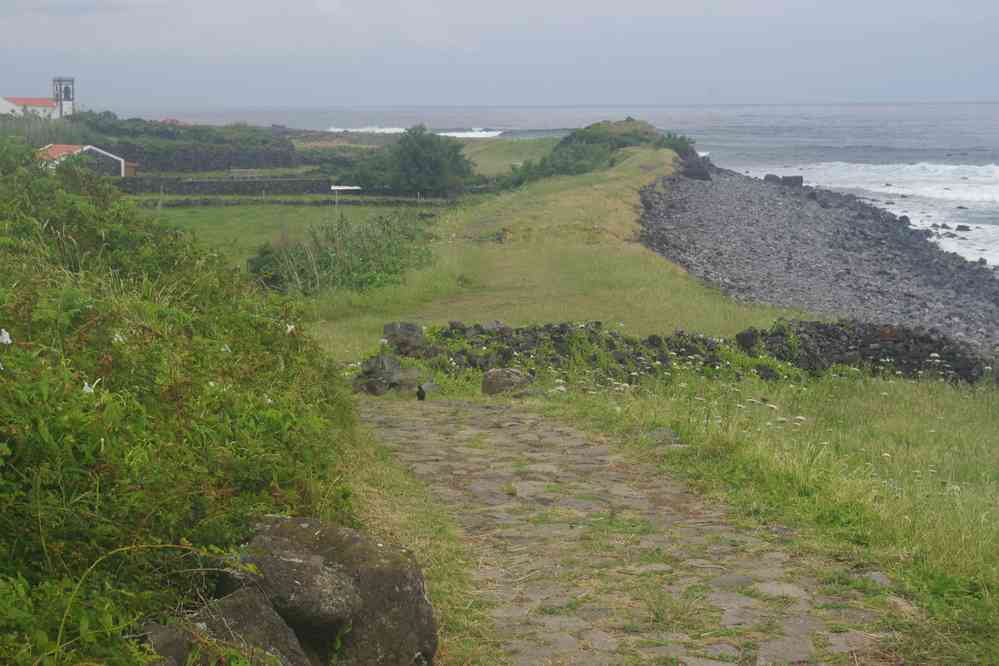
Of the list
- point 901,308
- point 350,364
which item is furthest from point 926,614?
point 901,308

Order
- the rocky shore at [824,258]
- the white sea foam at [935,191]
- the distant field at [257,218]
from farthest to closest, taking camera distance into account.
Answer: the white sea foam at [935,191] < the distant field at [257,218] < the rocky shore at [824,258]

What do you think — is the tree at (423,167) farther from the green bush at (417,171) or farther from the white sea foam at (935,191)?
the white sea foam at (935,191)

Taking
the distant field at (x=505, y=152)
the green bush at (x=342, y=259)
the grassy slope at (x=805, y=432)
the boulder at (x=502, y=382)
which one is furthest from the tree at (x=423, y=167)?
the boulder at (x=502, y=382)

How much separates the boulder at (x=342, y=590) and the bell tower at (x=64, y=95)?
85.6 meters

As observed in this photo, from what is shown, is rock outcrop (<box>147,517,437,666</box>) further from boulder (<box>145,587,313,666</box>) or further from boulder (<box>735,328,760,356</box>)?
boulder (<box>735,328,760,356</box>)

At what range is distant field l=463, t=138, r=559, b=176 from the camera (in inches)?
3146

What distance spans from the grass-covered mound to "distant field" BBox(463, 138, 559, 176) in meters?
70.4

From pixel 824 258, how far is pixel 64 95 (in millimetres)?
67585

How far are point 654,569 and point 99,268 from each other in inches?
191

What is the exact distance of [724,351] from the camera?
14.3m

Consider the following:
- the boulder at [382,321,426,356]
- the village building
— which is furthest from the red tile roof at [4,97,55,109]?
the boulder at [382,321,426,356]

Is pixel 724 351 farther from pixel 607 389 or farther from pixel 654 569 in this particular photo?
pixel 654 569

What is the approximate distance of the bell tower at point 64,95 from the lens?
8226cm

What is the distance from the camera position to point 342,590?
3.68 metres
